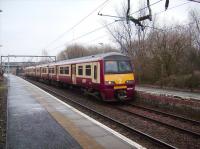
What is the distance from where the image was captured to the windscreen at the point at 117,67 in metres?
16.9

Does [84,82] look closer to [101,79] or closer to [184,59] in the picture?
[101,79]

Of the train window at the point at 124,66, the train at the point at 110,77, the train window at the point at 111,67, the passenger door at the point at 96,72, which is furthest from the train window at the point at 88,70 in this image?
the train window at the point at 124,66

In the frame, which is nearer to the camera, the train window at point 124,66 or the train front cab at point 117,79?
the train front cab at point 117,79

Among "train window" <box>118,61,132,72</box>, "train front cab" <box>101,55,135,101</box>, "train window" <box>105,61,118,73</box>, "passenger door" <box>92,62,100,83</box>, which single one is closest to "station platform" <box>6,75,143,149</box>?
"train front cab" <box>101,55,135,101</box>

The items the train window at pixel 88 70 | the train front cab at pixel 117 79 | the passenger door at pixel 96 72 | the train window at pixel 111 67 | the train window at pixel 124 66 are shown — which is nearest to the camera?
the train front cab at pixel 117 79

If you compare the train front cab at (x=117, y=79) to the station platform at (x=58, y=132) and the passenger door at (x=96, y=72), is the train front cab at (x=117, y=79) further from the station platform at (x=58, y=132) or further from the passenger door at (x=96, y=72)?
the station platform at (x=58, y=132)

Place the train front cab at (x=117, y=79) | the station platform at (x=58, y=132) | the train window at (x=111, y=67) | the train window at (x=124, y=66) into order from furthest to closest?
the train window at (x=124, y=66)
the train window at (x=111, y=67)
the train front cab at (x=117, y=79)
the station platform at (x=58, y=132)

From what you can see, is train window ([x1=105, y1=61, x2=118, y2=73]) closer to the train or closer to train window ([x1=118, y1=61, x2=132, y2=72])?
the train

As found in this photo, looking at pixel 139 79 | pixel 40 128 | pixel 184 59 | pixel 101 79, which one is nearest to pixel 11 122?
pixel 40 128

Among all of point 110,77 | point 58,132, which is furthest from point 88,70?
point 58,132

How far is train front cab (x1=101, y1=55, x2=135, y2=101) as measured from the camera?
16.7 metres

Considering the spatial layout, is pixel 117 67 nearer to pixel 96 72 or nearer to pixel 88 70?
pixel 96 72

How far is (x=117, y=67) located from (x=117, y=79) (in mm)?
726

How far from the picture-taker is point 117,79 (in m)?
17.0
